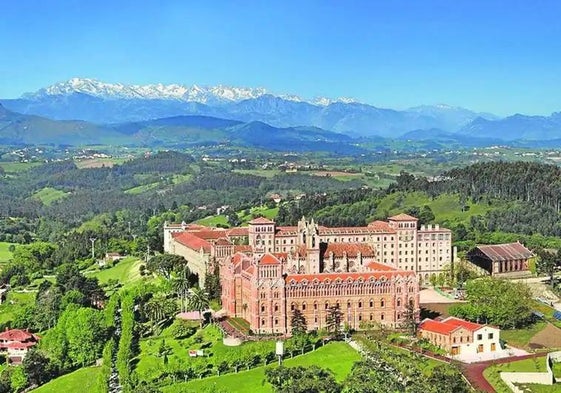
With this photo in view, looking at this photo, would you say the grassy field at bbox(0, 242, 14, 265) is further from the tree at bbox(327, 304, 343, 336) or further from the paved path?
the paved path

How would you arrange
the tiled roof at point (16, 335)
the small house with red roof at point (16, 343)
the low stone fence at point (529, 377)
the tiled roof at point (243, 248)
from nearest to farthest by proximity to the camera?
the low stone fence at point (529, 377), the small house with red roof at point (16, 343), the tiled roof at point (16, 335), the tiled roof at point (243, 248)

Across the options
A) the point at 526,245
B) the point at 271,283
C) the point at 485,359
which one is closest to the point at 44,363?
the point at 271,283

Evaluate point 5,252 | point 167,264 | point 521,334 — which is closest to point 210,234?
point 167,264

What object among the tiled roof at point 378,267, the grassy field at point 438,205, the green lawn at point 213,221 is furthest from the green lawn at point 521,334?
the green lawn at point 213,221

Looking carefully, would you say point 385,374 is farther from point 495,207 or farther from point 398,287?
point 495,207

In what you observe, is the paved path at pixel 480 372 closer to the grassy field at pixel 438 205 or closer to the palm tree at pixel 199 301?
the palm tree at pixel 199 301
